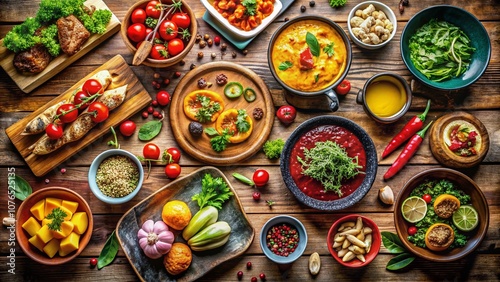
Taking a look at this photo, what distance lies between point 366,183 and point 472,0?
1795 millimetres

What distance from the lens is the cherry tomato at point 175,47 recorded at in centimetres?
400

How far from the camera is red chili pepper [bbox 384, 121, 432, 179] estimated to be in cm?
414

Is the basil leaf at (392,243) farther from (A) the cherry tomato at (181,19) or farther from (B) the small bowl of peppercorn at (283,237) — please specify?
(A) the cherry tomato at (181,19)

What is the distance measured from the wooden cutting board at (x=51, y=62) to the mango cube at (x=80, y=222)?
1.08 metres

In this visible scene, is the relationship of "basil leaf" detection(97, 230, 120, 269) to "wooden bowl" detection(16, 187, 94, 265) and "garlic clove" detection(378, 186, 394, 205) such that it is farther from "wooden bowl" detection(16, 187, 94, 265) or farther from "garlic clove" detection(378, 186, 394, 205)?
"garlic clove" detection(378, 186, 394, 205)

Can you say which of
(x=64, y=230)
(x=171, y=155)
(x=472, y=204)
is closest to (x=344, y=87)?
(x=472, y=204)

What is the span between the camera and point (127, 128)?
13.4ft

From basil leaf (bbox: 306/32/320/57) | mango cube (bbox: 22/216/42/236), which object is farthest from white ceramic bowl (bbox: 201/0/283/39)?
mango cube (bbox: 22/216/42/236)

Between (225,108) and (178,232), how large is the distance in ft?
3.46

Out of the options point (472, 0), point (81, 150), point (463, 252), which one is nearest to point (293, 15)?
point (472, 0)

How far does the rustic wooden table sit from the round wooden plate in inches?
3.4

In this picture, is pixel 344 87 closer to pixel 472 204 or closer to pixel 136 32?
pixel 472 204

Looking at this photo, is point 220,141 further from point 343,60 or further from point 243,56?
point 343,60

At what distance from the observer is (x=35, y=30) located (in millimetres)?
3994
